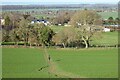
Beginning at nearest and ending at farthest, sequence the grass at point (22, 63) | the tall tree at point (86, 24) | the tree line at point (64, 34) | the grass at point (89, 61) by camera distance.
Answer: the grass at point (22, 63) < the grass at point (89, 61) < the tree line at point (64, 34) < the tall tree at point (86, 24)

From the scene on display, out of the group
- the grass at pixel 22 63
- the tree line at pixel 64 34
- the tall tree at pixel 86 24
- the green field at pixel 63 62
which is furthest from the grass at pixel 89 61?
the tall tree at pixel 86 24

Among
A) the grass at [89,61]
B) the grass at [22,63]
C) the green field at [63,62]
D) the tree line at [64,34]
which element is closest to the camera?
the grass at [22,63]

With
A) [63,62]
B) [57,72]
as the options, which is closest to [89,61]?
[63,62]

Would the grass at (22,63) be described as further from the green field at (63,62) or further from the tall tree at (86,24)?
the tall tree at (86,24)

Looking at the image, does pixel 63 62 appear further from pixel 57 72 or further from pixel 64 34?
pixel 64 34

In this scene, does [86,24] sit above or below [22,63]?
above

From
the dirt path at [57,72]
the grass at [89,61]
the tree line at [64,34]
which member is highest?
the tree line at [64,34]

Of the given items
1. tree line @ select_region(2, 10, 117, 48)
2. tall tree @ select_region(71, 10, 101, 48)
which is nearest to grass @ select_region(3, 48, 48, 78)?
tree line @ select_region(2, 10, 117, 48)

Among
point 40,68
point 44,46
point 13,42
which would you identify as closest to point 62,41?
point 44,46
